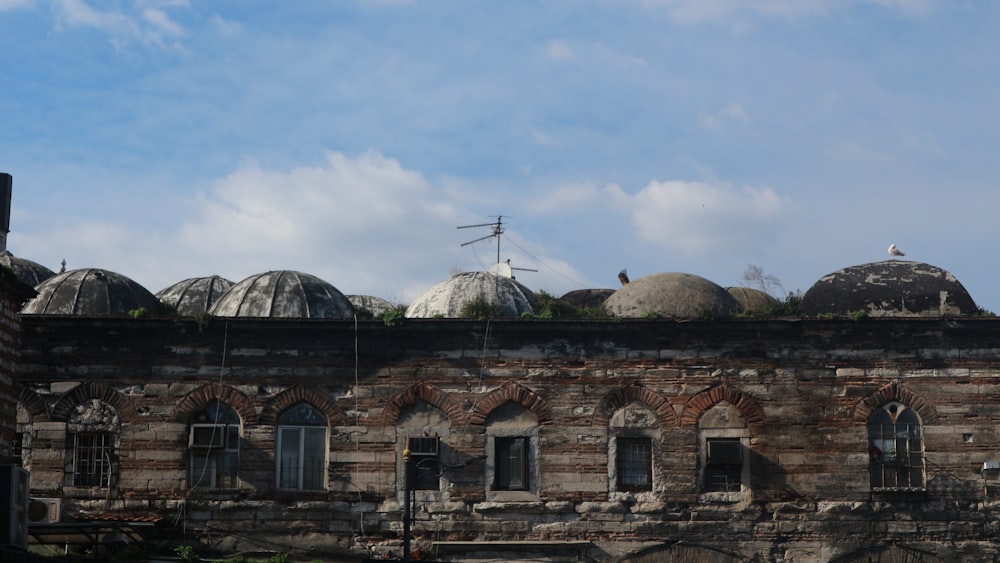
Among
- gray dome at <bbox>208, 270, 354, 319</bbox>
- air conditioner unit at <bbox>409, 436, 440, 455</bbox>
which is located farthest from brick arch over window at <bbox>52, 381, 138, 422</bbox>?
air conditioner unit at <bbox>409, 436, 440, 455</bbox>

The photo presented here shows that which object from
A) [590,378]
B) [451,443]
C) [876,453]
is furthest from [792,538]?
[451,443]

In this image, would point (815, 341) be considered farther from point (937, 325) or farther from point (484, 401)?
point (484, 401)

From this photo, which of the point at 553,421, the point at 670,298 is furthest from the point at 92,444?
the point at 670,298

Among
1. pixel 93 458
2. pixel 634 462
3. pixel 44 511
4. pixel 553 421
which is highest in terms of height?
pixel 553 421

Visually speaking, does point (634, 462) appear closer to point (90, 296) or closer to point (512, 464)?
point (512, 464)

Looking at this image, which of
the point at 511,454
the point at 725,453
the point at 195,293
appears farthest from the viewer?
the point at 195,293

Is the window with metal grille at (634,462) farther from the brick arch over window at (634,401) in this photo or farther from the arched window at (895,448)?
the arched window at (895,448)

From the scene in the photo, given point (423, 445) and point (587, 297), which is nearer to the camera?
point (423, 445)

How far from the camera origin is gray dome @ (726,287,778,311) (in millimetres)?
30516

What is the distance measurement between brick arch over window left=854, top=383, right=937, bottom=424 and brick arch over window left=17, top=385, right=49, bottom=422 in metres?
14.6

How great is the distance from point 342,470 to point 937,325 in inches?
432

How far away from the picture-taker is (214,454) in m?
26.8

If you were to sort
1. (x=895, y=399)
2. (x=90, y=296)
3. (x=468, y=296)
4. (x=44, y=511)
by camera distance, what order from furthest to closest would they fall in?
(x=468, y=296)
(x=90, y=296)
(x=895, y=399)
(x=44, y=511)

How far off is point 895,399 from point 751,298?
16.6 feet
